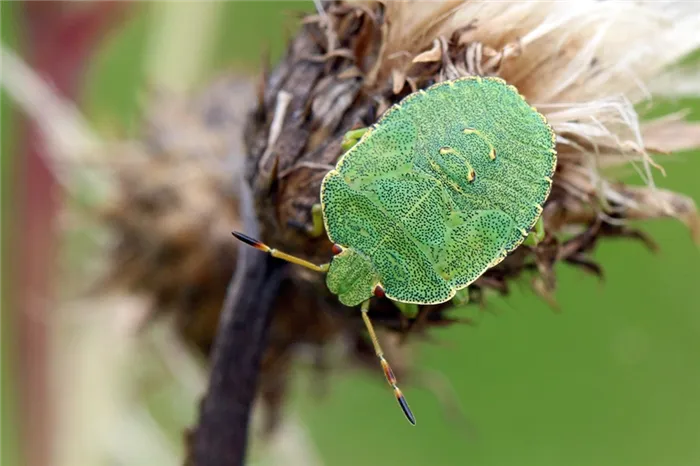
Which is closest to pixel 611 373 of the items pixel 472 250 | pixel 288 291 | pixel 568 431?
pixel 568 431

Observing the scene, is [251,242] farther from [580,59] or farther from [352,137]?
[580,59]

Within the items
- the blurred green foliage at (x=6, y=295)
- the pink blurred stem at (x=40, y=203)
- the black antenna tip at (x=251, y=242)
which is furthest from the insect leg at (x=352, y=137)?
the blurred green foliage at (x=6, y=295)

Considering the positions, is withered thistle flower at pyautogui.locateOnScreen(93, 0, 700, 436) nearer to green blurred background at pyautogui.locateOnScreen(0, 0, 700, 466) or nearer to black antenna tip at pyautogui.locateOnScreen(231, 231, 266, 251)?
black antenna tip at pyautogui.locateOnScreen(231, 231, 266, 251)

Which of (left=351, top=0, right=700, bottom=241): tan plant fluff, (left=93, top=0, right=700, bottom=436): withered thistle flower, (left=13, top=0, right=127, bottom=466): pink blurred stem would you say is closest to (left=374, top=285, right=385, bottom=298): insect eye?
(left=93, top=0, right=700, bottom=436): withered thistle flower

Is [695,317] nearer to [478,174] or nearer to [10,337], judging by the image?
[478,174]

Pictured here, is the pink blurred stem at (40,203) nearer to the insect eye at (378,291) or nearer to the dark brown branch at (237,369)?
the dark brown branch at (237,369)

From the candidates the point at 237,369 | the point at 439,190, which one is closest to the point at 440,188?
the point at 439,190
